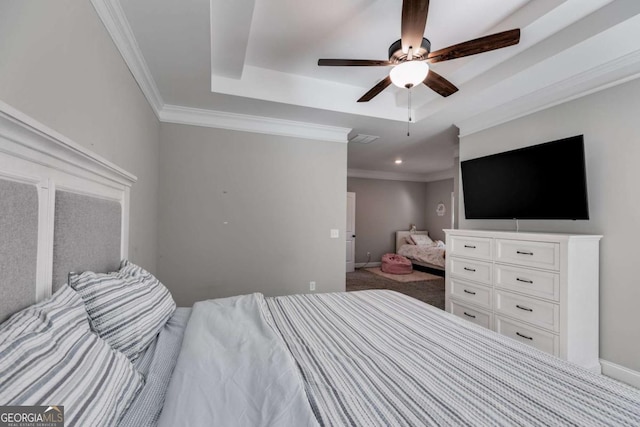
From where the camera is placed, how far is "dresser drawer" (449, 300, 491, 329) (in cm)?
254

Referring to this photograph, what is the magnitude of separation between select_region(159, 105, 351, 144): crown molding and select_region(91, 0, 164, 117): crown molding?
42 cm

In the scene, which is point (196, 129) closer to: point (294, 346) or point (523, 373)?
point (294, 346)

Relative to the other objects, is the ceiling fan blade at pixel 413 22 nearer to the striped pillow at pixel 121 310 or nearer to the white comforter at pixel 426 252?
the striped pillow at pixel 121 310

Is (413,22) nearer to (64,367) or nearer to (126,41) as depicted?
(126,41)

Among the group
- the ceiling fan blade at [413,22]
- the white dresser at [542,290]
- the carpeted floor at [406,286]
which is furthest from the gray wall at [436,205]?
the ceiling fan blade at [413,22]

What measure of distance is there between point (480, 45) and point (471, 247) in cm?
182

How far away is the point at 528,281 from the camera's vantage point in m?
2.23

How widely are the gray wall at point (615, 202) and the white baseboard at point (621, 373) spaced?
3 centimetres

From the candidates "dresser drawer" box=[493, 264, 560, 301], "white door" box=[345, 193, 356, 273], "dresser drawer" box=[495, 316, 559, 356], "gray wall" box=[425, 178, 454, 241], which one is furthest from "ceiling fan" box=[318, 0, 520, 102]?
"gray wall" box=[425, 178, 454, 241]

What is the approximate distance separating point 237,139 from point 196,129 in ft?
1.44

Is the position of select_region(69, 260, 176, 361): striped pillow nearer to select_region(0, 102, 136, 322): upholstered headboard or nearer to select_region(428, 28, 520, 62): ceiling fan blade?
select_region(0, 102, 136, 322): upholstered headboard

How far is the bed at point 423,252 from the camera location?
5746mm

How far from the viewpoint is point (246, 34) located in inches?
78.4

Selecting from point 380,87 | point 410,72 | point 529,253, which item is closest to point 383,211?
point 529,253
